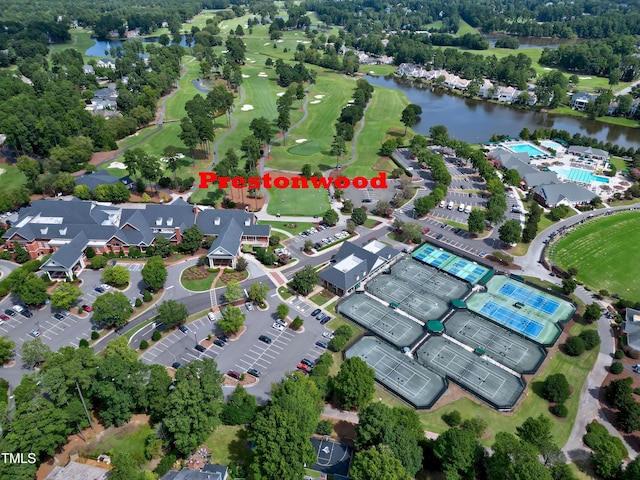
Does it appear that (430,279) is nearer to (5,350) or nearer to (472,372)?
(472,372)

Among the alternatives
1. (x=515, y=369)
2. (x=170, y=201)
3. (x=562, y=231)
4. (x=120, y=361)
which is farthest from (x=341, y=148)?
(x=120, y=361)

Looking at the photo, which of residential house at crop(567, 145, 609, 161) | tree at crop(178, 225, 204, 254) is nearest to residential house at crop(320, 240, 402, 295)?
tree at crop(178, 225, 204, 254)

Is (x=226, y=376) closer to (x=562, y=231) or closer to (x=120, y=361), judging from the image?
(x=120, y=361)

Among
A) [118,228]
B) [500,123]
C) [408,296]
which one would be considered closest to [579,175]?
[500,123]

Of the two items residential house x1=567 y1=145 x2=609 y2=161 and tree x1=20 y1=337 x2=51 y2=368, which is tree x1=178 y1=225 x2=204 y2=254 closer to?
tree x1=20 y1=337 x2=51 y2=368

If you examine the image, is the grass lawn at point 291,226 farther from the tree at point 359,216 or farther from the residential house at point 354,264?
the residential house at point 354,264
